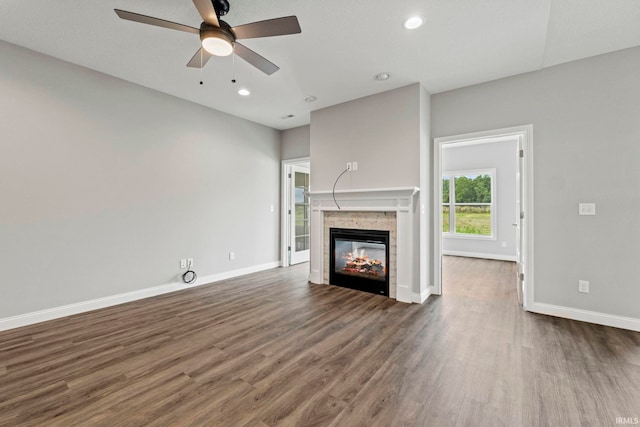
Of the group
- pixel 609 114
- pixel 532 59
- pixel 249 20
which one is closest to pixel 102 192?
pixel 249 20

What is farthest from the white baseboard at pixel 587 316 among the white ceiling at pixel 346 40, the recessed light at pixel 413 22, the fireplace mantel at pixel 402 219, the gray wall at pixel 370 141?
the recessed light at pixel 413 22

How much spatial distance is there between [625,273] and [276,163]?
5.21 meters

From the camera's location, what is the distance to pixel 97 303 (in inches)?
131

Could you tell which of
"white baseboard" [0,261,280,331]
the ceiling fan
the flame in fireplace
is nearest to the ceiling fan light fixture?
the ceiling fan

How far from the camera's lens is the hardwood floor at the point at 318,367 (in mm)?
1636

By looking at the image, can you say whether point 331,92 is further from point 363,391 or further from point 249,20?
point 363,391

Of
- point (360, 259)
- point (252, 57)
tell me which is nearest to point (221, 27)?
point (252, 57)

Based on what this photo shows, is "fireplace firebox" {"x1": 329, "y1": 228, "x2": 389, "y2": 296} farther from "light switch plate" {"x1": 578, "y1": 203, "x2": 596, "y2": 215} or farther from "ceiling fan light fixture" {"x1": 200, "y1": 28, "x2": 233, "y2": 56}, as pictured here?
"ceiling fan light fixture" {"x1": 200, "y1": 28, "x2": 233, "y2": 56}

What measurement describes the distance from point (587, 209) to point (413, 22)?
267cm

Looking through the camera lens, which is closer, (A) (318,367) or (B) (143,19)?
(B) (143,19)

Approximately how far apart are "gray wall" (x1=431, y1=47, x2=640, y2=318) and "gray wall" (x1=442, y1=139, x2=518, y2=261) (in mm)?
3341

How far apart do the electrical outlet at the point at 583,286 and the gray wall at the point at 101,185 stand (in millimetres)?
4717

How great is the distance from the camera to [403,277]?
3.64 metres

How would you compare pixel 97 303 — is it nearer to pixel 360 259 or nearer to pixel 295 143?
pixel 360 259
